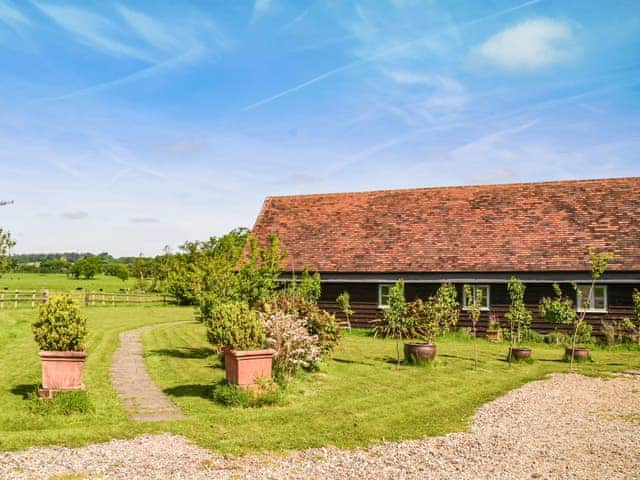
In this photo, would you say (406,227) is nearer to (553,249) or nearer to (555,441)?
(553,249)

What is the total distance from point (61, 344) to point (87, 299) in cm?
3329

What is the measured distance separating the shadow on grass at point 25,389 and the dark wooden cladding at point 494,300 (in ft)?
53.0

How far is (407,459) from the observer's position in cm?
818

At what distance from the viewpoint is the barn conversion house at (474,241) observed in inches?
954

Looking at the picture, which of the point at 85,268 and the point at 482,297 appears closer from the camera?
the point at 482,297

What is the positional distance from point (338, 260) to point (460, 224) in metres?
5.80

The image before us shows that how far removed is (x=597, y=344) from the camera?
23047 millimetres

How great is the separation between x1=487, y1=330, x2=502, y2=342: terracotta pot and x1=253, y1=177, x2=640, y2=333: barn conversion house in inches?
40.1

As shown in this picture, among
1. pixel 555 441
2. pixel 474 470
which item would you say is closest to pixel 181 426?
pixel 474 470

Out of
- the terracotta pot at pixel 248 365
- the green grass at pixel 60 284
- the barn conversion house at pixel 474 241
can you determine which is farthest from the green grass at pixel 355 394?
the green grass at pixel 60 284

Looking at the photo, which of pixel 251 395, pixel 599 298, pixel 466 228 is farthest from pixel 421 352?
pixel 466 228

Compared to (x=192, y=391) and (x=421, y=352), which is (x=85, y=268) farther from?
(x=192, y=391)

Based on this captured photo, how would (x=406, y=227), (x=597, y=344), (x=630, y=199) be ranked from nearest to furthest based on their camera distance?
(x=597, y=344)
(x=630, y=199)
(x=406, y=227)

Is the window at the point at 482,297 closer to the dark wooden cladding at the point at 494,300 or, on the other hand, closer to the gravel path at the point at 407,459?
the dark wooden cladding at the point at 494,300
